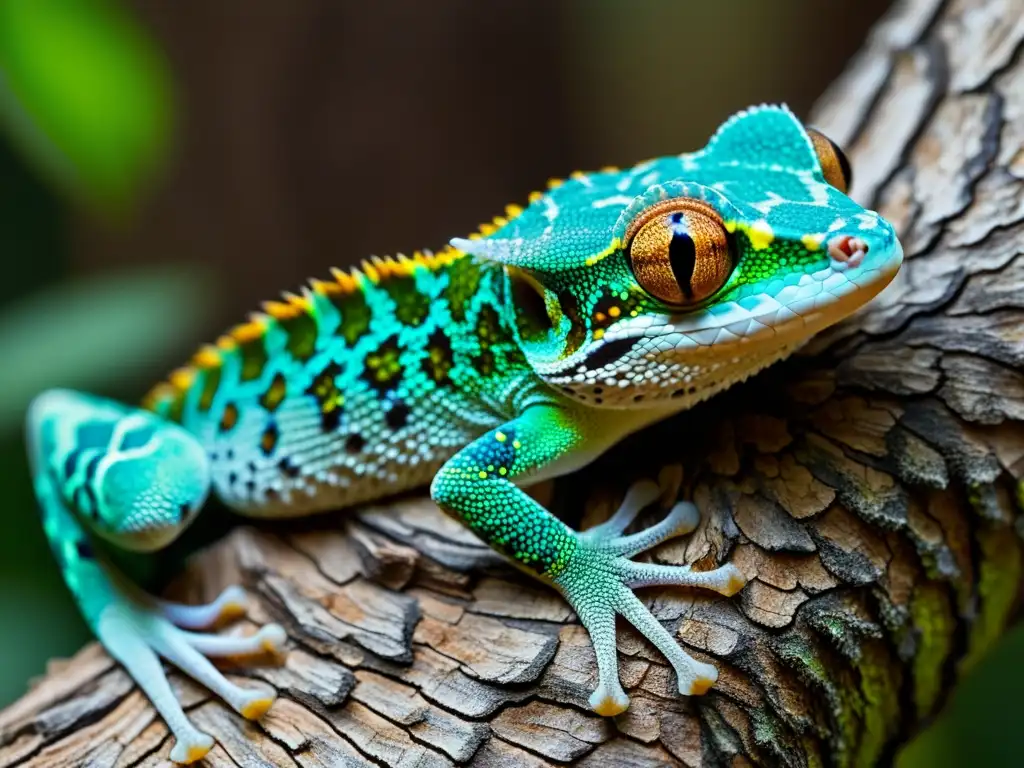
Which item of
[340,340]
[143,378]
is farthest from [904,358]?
[143,378]

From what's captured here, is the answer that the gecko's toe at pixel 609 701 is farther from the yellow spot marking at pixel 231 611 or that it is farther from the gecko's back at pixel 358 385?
the yellow spot marking at pixel 231 611

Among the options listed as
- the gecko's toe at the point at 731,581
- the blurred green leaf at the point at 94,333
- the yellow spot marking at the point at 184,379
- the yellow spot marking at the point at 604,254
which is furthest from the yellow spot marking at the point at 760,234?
the blurred green leaf at the point at 94,333

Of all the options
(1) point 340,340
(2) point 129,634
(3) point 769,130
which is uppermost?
(3) point 769,130

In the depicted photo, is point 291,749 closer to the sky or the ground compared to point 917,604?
closer to the ground

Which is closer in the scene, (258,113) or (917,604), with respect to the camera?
(917,604)

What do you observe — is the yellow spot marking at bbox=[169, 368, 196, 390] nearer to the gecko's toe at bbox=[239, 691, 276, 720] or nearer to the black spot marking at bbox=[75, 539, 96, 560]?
the black spot marking at bbox=[75, 539, 96, 560]

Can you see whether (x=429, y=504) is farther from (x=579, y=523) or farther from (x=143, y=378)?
(x=143, y=378)

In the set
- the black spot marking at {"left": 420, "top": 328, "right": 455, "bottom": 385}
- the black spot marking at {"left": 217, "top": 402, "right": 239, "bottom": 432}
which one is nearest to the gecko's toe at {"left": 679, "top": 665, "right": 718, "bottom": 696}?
the black spot marking at {"left": 420, "top": 328, "right": 455, "bottom": 385}
